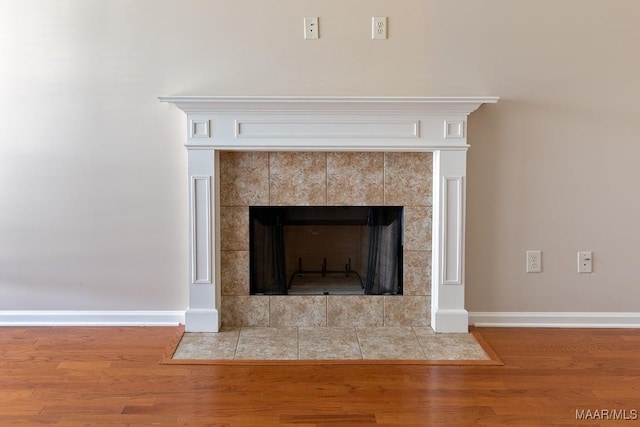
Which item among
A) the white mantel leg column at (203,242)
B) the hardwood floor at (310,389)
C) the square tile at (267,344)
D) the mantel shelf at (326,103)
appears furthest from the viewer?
the white mantel leg column at (203,242)

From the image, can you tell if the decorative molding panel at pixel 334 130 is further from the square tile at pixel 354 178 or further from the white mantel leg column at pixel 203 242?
the white mantel leg column at pixel 203 242

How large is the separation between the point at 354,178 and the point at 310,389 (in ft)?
3.73

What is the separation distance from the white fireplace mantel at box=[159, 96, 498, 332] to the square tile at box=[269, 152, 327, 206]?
3.8 inches

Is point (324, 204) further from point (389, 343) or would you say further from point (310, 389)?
point (310, 389)

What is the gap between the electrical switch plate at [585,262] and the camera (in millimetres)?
2787

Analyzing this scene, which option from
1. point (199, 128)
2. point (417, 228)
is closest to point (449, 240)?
point (417, 228)

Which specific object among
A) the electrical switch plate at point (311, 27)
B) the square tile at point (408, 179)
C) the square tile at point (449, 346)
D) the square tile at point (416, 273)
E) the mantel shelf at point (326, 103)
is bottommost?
the square tile at point (449, 346)

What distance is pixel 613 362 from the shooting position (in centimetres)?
232

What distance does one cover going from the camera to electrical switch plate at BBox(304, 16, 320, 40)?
264 centimetres

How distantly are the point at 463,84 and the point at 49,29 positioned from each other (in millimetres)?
2162

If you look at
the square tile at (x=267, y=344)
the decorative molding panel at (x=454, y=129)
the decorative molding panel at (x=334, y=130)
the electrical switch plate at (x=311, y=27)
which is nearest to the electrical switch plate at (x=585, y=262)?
the decorative molding panel at (x=454, y=129)

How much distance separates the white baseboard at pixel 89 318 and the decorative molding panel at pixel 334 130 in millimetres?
1076

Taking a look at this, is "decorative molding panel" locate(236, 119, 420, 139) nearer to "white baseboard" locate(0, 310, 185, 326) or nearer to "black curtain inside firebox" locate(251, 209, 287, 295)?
"black curtain inside firebox" locate(251, 209, 287, 295)

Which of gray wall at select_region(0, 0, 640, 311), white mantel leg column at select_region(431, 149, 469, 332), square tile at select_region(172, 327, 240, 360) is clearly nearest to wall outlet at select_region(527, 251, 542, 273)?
gray wall at select_region(0, 0, 640, 311)
